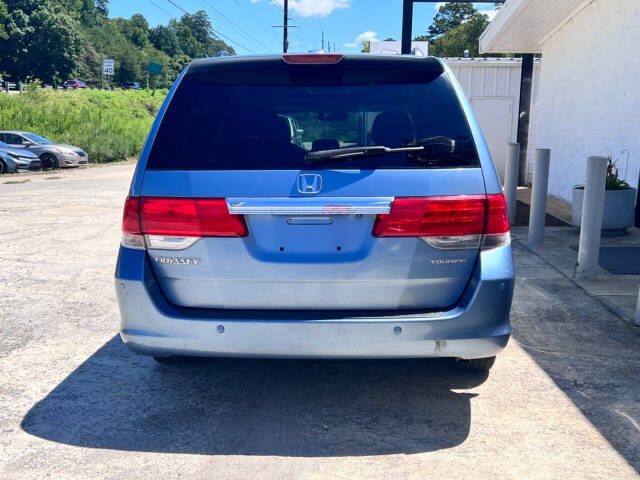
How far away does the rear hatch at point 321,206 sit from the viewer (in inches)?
128

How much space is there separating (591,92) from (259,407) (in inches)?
388

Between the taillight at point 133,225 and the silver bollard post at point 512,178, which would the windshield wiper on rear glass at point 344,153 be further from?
the silver bollard post at point 512,178

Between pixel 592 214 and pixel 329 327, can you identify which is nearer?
pixel 329 327

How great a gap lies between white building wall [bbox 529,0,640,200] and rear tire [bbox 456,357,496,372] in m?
6.58

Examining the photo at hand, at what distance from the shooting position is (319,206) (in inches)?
126

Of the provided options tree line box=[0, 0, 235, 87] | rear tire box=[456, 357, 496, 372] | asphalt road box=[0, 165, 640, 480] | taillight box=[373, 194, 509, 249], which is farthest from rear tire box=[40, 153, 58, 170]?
tree line box=[0, 0, 235, 87]

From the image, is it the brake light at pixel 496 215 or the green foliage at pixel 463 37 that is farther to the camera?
the green foliage at pixel 463 37

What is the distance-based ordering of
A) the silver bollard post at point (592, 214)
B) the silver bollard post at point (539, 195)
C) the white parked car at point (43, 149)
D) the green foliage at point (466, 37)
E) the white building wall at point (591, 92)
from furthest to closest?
the green foliage at point (466, 37), the white parked car at point (43, 149), the white building wall at point (591, 92), the silver bollard post at point (539, 195), the silver bollard post at point (592, 214)

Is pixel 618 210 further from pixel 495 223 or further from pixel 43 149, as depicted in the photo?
pixel 43 149

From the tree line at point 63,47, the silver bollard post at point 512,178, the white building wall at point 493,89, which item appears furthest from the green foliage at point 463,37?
the silver bollard post at point 512,178

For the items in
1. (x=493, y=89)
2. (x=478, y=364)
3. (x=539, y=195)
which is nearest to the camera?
(x=478, y=364)

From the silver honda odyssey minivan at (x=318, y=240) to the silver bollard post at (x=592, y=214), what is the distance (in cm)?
360

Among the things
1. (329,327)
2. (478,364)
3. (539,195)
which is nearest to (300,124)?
(329,327)

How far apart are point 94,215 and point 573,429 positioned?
392 inches
